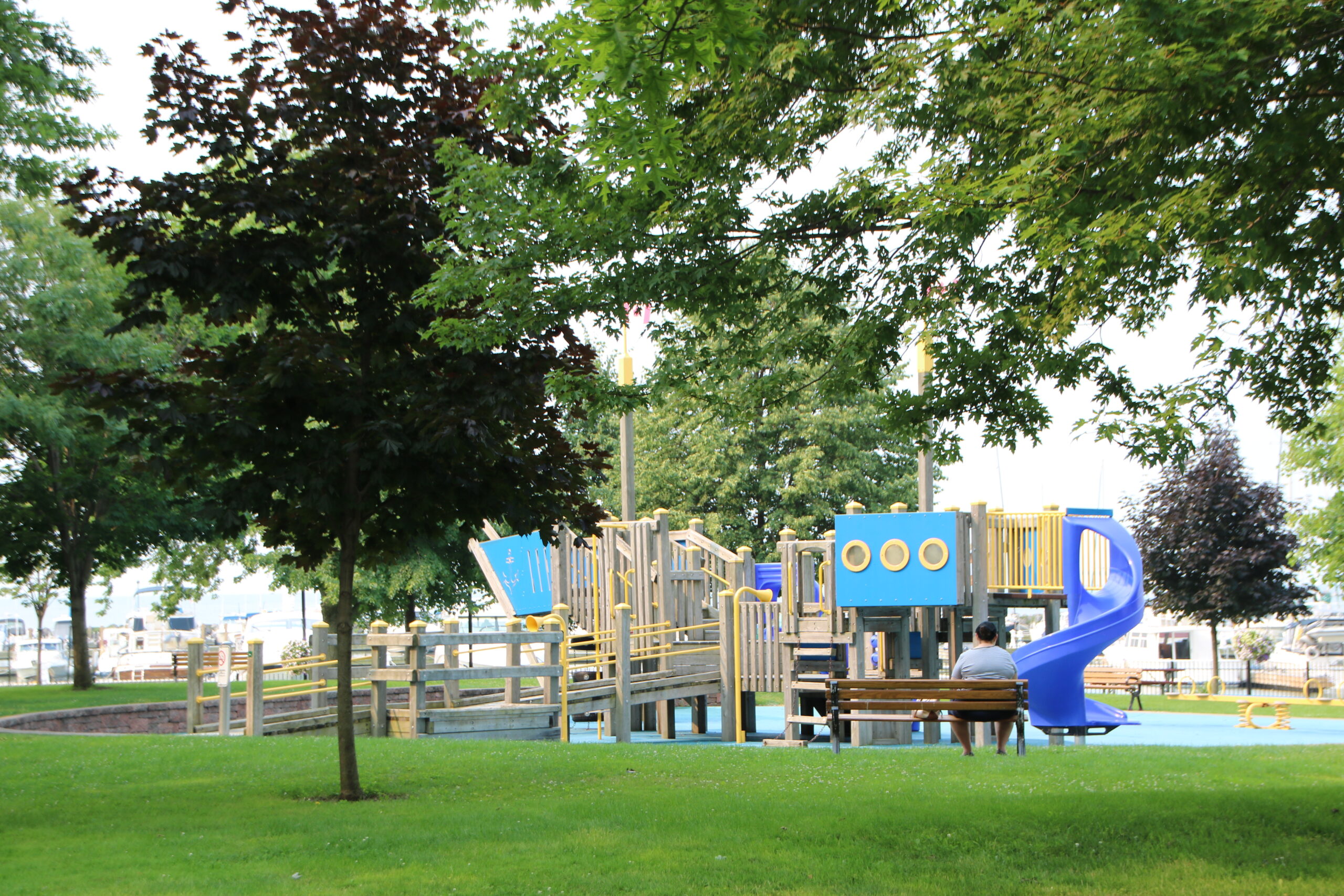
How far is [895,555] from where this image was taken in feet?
60.0

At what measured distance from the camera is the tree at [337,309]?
894 cm

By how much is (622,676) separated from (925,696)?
851cm

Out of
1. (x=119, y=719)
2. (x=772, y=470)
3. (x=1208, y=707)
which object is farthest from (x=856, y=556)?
(x=772, y=470)

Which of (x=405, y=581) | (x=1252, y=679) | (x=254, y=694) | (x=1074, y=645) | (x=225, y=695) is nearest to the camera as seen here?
(x=254, y=694)

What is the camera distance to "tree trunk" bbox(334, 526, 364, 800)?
9.43m

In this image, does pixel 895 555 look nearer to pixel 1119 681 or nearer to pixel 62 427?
pixel 1119 681

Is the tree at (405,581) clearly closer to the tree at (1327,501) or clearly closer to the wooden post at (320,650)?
the wooden post at (320,650)

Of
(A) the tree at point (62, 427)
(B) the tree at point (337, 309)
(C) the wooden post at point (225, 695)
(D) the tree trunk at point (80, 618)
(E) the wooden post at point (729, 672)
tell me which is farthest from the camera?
(D) the tree trunk at point (80, 618)

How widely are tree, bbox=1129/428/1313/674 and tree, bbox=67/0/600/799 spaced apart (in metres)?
30.0

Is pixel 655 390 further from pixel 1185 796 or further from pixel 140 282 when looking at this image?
pixel 1185 796

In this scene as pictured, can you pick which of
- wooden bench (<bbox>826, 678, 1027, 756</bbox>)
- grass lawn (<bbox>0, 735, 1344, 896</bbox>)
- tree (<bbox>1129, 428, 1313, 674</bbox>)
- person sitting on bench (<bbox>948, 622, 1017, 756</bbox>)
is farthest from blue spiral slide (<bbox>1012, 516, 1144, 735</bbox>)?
tree (<bbox>1129, 428, 1313, 674</bbox>)

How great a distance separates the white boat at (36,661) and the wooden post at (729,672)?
2944 cm

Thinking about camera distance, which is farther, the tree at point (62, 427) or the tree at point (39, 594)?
the tree at point (39, 594)

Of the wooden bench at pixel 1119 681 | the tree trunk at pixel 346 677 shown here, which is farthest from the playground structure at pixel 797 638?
the wooden bench at pixel 1119 681
